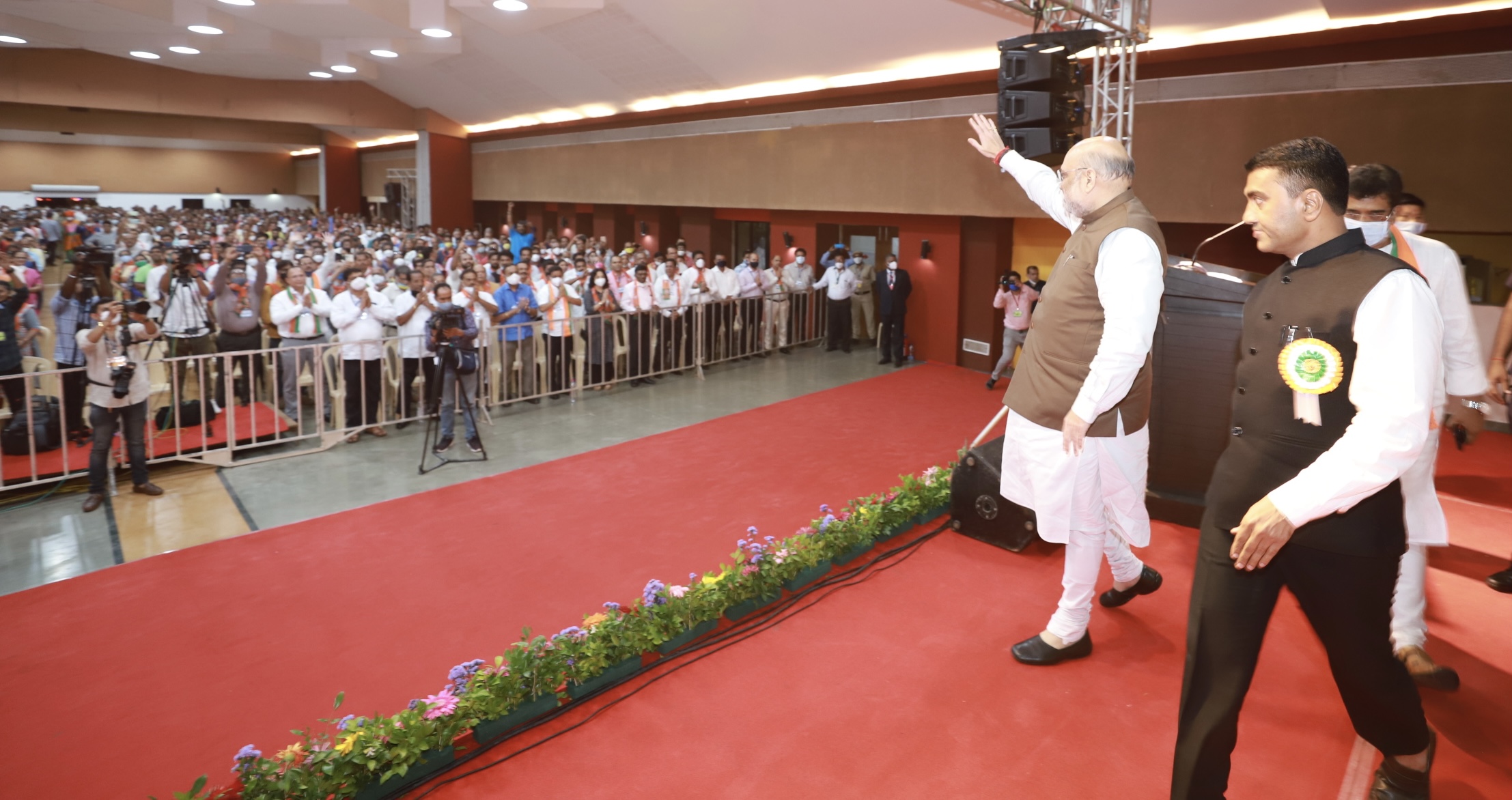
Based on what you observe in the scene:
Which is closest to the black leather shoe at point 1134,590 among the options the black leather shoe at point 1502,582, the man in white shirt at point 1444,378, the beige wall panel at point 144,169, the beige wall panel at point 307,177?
the man in white shirt at point 1444,378

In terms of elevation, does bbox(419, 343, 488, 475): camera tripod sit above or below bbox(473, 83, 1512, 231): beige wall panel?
below

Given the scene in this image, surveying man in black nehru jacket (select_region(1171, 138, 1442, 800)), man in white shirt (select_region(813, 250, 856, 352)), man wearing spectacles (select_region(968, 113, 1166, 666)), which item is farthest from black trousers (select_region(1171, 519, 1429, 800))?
man in white shirt (select_region(813, 250, 856, 352))

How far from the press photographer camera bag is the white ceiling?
29.6 ft

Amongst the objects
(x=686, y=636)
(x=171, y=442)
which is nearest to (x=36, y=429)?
(x=171, y=442)

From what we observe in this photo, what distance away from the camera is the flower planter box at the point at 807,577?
445 cm

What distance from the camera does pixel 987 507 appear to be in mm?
5195

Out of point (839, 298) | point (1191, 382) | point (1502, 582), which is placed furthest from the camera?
point (839, 298)

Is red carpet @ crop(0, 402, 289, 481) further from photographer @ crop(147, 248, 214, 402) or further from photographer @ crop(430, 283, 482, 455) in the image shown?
photographer @ crop(430, 283, 482, 455)

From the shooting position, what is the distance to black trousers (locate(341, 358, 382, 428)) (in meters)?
8.59

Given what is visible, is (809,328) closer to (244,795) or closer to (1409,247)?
(1409,247)

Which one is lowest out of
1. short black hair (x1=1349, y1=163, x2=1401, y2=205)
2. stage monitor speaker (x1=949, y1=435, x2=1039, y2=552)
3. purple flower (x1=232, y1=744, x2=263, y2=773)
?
purple flower (x1=232, y1=744, x2=263, y2=773)

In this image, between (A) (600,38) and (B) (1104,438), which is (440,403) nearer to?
(B) (1104,438)

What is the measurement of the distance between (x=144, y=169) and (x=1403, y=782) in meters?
41.8

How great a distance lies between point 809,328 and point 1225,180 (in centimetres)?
662
